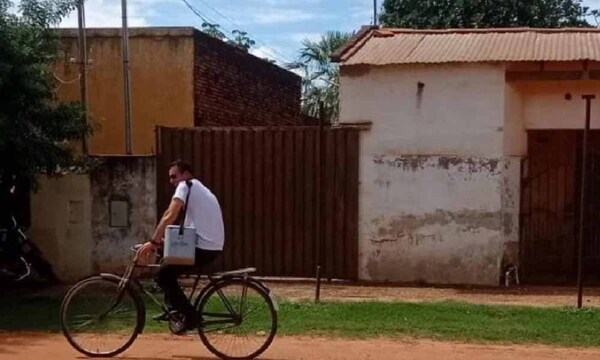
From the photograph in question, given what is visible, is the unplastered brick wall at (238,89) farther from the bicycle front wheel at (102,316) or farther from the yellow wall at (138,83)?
the bicycle front wheel at (102,316)

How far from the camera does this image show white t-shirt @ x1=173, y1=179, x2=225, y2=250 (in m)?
8.70

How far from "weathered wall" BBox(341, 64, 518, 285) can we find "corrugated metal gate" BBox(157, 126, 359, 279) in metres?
0.29

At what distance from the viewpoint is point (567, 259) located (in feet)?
47.8

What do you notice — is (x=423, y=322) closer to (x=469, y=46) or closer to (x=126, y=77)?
(x=469, y=46)

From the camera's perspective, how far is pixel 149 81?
16.5m

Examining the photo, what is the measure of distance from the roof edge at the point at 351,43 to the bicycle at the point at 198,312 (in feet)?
18.6

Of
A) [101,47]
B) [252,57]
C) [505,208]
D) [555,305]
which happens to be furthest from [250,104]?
[555,305]

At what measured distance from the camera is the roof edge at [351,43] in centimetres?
1371

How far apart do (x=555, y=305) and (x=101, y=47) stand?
9402mm

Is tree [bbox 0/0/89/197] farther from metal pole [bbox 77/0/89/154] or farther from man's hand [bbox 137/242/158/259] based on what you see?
man's hand [bbox 137/242/158/259]

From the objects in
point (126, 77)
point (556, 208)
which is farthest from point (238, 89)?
point (556, 208)

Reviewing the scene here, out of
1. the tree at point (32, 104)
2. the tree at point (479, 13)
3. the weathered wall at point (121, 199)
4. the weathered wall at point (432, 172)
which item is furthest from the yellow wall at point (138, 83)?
the tree at point (479, 13)

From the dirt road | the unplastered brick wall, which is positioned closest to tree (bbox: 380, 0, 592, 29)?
the unplastered brick wall

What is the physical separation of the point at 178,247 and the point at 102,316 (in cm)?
113
